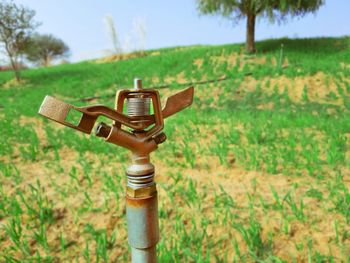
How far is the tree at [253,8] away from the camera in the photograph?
565 inches

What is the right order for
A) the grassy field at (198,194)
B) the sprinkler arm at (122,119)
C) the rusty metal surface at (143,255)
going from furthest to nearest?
1. the grassy field at (198,194)
2. the rusty metal surface at (143,255)
3. the sprinkler arm at (122,119)

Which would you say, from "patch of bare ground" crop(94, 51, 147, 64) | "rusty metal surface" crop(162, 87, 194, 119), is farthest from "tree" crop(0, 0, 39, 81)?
"rusty metal surface" crop(162, 87, 194, 119)

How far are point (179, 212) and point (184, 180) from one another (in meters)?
0.60

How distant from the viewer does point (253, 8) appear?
14.9 meters

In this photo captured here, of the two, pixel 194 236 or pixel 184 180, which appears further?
pixel 184 180

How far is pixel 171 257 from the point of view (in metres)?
2.05

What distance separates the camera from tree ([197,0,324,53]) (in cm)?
1435

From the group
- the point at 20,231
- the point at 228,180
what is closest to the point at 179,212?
the point at 228,180

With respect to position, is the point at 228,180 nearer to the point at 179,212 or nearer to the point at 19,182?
the point at 179,212

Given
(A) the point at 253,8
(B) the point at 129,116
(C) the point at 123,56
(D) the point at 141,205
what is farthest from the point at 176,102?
(C) the point at 123,56

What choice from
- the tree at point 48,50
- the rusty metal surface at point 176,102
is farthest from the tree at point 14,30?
the tree at point 48,50

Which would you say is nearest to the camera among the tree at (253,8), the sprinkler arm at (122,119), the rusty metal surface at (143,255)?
the sprinkler arm at (122,119)

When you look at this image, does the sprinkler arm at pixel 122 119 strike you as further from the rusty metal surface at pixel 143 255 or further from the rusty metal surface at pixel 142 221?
the rusty metal surface at pixel 143 255

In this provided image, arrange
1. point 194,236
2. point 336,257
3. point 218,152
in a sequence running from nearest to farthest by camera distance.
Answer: point 336,257 < point 194,236 < point 218,152
